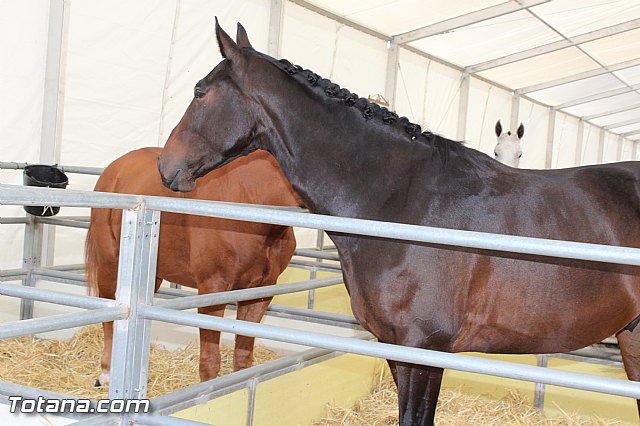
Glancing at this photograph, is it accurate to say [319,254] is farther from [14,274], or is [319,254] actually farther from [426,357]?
[426,357]

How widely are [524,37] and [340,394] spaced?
853 centimetres

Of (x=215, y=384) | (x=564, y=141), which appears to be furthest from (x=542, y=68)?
(x=215, y=384)

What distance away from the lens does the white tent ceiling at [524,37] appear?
8.66 metres

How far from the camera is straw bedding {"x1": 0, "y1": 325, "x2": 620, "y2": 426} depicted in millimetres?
3430

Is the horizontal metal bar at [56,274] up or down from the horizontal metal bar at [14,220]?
down

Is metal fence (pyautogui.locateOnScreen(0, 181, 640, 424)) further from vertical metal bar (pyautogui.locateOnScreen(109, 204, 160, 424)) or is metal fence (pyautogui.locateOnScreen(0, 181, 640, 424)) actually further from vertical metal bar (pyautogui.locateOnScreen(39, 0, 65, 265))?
vertical metal bar (pyautogui.locateOnScreen(39, 0, 65, 265))

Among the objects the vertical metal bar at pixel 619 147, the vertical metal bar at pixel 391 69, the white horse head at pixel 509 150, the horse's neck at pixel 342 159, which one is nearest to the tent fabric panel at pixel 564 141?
the vertical metal bar at pixel 619 147

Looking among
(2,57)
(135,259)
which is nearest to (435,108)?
(2,57)

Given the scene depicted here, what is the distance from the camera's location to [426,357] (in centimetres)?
150

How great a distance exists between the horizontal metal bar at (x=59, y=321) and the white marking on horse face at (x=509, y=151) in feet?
22.6

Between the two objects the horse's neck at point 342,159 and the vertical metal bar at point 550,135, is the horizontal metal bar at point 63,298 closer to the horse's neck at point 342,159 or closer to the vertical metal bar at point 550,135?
the horse's neck at point 342,159

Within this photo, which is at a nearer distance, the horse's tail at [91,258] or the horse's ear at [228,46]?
the horse's ear at [228,46]

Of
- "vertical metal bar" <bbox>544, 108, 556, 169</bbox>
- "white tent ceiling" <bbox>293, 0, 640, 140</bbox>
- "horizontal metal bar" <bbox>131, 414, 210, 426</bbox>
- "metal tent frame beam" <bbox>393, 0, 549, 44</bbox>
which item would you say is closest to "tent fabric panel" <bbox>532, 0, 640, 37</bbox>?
"white tent ceiling" <bbox>293, 0, 640, 140</bbox>

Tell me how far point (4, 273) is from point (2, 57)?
1544mm
